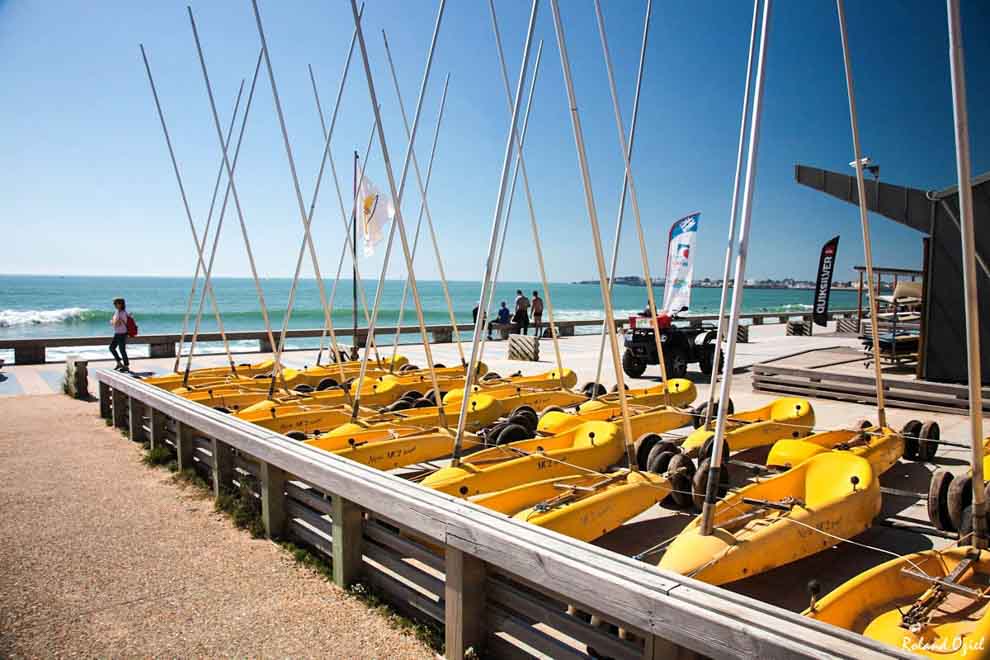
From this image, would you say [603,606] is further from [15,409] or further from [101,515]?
[15,409]

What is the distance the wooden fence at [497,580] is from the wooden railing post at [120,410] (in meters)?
4.16

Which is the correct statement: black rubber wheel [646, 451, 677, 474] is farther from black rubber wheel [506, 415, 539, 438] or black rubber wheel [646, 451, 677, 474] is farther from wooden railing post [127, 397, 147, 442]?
wooden railing post [127, 397, 147, 442]

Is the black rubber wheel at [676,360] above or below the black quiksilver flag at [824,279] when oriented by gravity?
below

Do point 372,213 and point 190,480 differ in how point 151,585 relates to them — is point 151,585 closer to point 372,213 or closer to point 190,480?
point 190,480

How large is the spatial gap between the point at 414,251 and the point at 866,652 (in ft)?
31.0

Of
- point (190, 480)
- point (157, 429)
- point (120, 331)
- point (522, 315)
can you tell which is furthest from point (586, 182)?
point (522, 315)

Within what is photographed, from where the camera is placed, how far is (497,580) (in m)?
3.21

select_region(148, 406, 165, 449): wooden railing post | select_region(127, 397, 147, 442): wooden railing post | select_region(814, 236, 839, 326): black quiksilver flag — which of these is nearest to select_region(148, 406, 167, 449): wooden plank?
select_region(148, 406, 165, 449): wooden railing post

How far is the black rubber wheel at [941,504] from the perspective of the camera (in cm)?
426

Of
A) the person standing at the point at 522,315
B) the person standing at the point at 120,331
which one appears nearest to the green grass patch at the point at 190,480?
the person standing at the point at 120,331

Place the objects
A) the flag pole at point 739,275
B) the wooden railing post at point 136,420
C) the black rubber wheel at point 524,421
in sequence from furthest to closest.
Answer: the wooden railing post at point 136,420 < the black rubber wheel at point 524,421 < the flag pole at point 739,275

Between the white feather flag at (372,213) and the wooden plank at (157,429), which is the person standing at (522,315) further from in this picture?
the wooden plank at (157,429)

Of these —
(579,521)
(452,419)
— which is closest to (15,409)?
(452,419)

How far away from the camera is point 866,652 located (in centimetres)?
196
